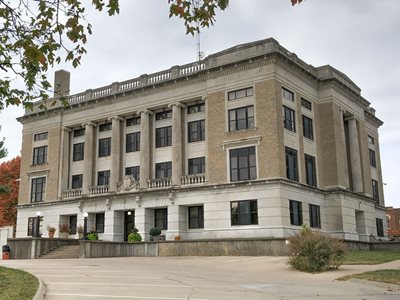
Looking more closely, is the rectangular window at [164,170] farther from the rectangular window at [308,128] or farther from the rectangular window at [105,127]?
the rectangular window at [308,128]

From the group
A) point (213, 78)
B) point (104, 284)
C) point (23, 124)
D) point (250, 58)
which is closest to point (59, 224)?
point (23, 124)

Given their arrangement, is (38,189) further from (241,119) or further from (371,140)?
(371,140)

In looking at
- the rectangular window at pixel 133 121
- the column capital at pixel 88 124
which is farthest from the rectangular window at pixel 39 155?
the rectangular window at pixel 133 121

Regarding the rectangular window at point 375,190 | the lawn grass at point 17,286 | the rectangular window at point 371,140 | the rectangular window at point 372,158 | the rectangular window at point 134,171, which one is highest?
the rectangular window at point 371,140

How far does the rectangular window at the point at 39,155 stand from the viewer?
53.8 m

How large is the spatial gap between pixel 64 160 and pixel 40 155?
3.96 m

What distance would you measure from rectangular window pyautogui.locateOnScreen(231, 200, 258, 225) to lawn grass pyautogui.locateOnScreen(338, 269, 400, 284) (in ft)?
61.1

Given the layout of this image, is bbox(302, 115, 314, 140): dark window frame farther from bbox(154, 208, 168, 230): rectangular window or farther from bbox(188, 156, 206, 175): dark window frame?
bbox(154, 208, 168, 230): rectangular window

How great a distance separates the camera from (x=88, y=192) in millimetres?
48969

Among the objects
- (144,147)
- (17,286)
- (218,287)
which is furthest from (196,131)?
(17,286)

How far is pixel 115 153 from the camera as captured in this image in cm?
4822

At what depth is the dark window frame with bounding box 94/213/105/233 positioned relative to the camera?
47719 mm

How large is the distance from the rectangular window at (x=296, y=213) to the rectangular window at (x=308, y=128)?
713 centimetres

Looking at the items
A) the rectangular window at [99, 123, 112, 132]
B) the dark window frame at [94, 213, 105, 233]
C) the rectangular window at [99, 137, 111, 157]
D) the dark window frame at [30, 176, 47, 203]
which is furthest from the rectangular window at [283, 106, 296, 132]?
Result: the dark window frame at [30, 176, 47, 203]
